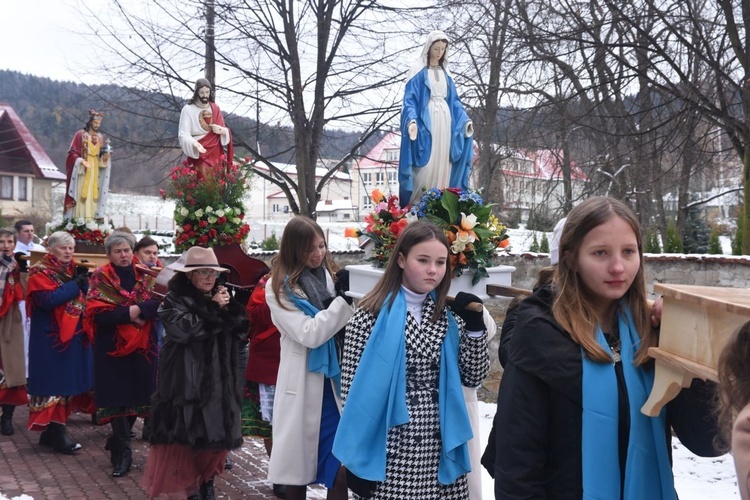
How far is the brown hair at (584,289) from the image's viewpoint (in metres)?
2.34

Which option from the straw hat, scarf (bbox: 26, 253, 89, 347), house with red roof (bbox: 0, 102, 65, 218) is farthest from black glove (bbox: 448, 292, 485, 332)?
house with red roof (bbox: 0, 102, 65, 218)

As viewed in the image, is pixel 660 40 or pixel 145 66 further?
pixel 145 66

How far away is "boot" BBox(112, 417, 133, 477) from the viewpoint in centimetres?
638

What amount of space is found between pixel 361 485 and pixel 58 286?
4.68 metres

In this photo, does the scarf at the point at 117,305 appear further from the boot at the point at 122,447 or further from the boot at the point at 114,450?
the boot at the point at 114,450

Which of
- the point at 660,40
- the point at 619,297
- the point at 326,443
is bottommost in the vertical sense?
the point at 326,443

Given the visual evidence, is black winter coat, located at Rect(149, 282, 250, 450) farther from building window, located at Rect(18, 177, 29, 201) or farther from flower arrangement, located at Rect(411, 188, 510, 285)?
building window, located at Rect(18, 177, 29, 201)

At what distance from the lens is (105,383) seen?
6.43 m

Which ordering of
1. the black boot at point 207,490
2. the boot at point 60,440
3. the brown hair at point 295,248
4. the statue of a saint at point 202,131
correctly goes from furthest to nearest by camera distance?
the statue of a saint at point 202,131 < the boot at point 60,440 < the black boot at point 207,490 < the brown hair at point 295,248

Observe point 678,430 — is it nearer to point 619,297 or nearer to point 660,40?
point 619,297

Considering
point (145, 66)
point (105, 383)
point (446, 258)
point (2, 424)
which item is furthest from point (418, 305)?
point (145, 66)

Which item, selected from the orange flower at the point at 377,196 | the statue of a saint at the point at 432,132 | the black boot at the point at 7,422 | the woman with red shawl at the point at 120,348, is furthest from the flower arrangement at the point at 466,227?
the black boot at the point at 7,422

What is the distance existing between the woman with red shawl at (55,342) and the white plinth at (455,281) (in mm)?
3295

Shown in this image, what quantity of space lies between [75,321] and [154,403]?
2390mm
